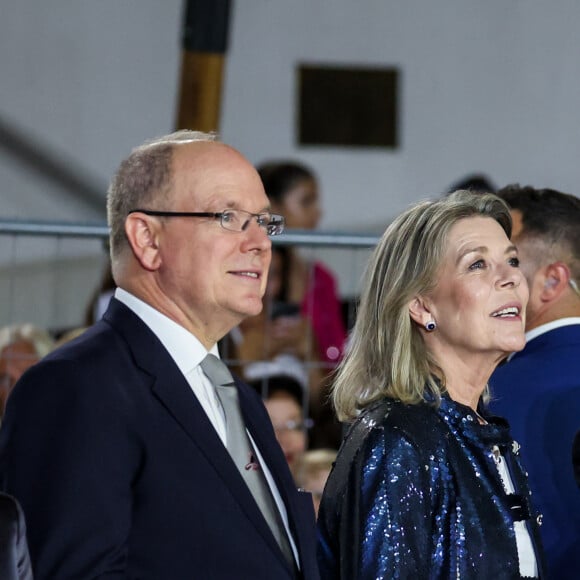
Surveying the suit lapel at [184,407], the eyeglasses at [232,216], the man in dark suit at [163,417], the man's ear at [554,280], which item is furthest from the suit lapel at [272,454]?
the man's ear at [554,280]

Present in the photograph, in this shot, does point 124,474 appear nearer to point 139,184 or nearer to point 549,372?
point 139,184

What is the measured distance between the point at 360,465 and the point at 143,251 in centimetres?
52

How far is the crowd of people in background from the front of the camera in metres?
2.35

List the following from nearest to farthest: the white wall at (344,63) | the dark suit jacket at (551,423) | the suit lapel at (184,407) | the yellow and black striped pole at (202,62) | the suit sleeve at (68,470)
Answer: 1. the suit sleeve at (68,470)
2. the suit lapel at (184,407)
3. the dark suit jacket at (551,423)
4. the yellow and black striped pole at (202,62)
5. the white wall at (344,63)

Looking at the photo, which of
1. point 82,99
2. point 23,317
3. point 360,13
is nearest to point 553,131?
point 360,13

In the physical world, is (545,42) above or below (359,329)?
above

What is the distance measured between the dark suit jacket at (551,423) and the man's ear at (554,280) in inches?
5.1

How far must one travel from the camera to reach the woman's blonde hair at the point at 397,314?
9.47ft

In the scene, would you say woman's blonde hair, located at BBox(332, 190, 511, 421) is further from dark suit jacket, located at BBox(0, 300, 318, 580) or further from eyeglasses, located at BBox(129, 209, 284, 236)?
dark suit jacket, located at BBox(0, 300, 318, 580)

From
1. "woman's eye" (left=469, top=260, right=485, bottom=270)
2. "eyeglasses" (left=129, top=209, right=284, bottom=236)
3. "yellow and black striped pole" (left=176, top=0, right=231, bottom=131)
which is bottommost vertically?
"woman's eye" (left=469, top=260, right=485, bottom=270)

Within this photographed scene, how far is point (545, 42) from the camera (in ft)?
26.4

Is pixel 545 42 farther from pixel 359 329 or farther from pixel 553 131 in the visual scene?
pixel 359 329

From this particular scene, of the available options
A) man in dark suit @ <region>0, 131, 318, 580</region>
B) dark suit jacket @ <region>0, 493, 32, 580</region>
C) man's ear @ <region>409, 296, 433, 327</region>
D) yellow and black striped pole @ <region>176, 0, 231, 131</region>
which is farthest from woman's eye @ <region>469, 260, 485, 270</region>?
yellow and black striped pole @ <region>176, 0, 231, 131</region>

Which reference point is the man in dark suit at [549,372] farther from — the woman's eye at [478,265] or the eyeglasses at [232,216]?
the eyeglasses at [232,216]
